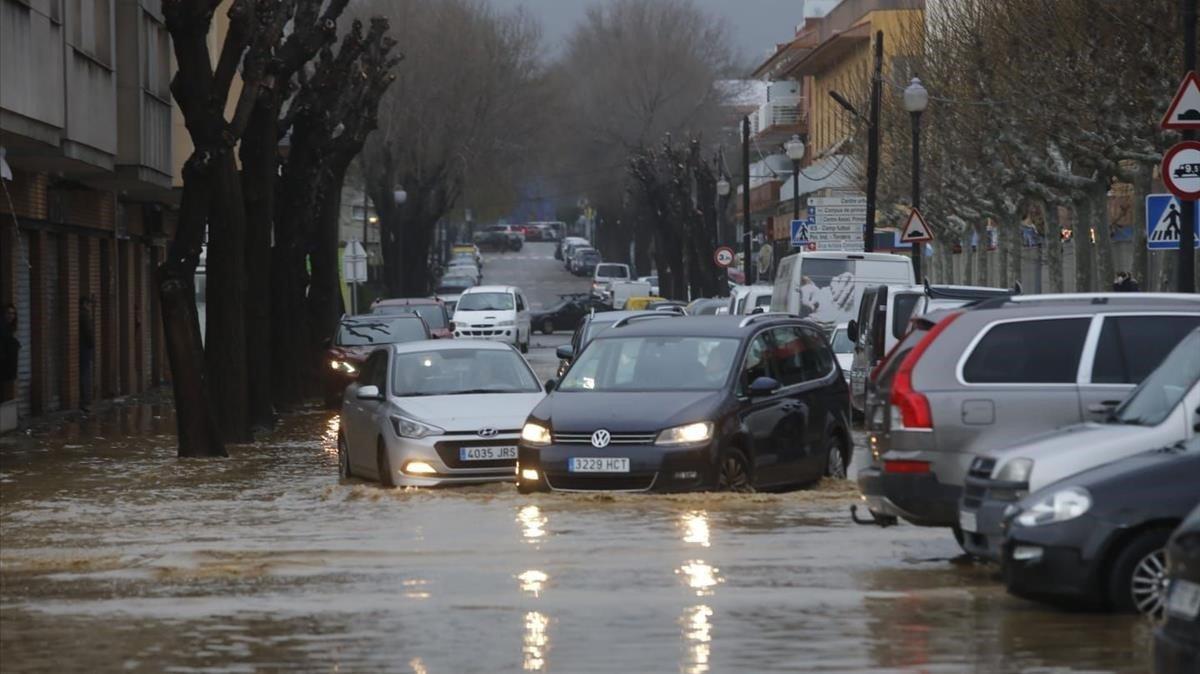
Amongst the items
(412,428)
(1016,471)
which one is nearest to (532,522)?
(412,428)

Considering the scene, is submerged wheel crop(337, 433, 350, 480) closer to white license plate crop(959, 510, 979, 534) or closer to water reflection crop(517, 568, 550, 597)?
water reflection crop(517, 568, 550, 597)

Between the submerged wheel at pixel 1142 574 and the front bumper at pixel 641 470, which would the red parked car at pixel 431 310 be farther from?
the submerged wheel at pixel 1142 574

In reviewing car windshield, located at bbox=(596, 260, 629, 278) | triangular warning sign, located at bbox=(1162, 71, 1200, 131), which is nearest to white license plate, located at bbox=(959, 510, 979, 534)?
triangular warning sign, located at bbox=(1162, 71, 1200, 131)

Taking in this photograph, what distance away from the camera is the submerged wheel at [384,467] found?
19406mm

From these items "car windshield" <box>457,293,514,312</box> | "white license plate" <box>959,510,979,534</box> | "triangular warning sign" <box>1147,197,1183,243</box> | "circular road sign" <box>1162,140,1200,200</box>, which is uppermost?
"circular road sign" <box>1162,140,1200,200</box>

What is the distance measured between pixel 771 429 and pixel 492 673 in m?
8.91

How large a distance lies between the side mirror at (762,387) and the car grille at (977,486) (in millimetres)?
5907

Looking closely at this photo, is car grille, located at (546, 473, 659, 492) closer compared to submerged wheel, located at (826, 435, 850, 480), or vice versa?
car grille, located at (546, 473, 659, 492)

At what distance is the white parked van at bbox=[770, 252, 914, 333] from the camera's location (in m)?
41.2

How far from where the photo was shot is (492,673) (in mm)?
9039

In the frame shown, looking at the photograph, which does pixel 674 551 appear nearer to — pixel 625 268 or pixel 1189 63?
pixel 1189 63

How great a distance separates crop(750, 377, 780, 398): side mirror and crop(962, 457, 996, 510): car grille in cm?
591

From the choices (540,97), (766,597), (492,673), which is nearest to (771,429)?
(766,597)

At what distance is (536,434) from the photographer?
56.0 feet
